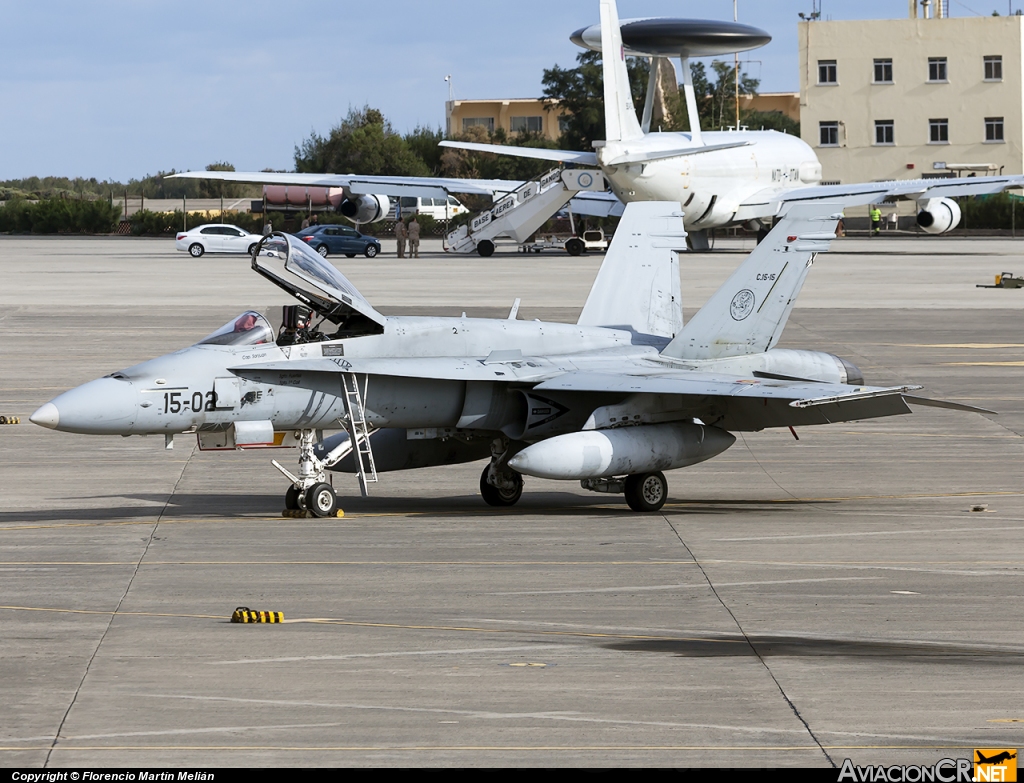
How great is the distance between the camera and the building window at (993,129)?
99812 millimetres

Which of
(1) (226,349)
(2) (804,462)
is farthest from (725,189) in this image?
(1) (226,349)

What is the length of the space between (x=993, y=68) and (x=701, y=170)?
48.7m

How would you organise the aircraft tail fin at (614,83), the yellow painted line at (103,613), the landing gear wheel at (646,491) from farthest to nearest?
the aircraft tail fin at (614,83), the landing gear wheel at (646,491), the yellow painted line at (103,613)

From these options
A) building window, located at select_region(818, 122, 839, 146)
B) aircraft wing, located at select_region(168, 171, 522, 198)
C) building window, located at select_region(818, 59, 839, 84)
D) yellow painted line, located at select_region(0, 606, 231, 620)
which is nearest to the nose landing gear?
yellow painted line, located at select_region(0, 606, 231, 620)

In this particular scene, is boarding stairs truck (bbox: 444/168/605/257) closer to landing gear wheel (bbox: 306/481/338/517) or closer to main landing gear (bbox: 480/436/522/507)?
main landing gear (bbox: 480/436/522/507)

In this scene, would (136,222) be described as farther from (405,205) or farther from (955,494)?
(955,494)

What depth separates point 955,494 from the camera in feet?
55.0

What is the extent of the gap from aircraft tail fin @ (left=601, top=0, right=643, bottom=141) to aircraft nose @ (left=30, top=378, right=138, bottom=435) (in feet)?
137

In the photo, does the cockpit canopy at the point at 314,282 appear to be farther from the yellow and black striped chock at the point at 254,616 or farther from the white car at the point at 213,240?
the white car at the point at 213,240

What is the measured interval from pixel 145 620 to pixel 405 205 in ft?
277

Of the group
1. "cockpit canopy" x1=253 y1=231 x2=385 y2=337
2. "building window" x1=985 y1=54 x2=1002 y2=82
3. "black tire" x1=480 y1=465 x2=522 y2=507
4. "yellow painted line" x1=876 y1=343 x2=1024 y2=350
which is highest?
"building window" x1=985 y1=54 x2=1002 y2=82

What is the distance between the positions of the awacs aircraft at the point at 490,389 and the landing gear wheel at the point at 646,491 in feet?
0.06

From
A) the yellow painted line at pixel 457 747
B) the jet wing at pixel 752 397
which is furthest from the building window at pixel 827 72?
the yellow painted line at pixel 457 747

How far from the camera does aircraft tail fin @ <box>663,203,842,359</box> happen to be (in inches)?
661
